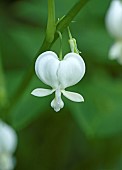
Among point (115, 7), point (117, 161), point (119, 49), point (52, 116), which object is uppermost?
point (115, 7)

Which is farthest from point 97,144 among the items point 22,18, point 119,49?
point 22,18

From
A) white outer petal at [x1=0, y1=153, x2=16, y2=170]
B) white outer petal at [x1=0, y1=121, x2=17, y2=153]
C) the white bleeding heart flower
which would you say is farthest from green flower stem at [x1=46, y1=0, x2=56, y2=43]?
white outer petal at [x1=0, y1=153, x2=16, y2=170]

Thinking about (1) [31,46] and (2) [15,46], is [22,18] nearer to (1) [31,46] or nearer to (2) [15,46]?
(2) [15,46]

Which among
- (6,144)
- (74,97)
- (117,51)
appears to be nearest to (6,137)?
(6,144)

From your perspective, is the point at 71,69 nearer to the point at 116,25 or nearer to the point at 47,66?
the point at 47,66

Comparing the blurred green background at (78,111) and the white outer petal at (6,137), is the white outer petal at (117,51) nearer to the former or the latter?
the blurred green background at (78,111)
